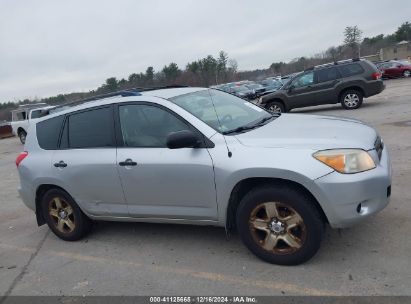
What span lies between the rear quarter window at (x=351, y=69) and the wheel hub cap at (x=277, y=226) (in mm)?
12669

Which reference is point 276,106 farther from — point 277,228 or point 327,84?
point 277,228

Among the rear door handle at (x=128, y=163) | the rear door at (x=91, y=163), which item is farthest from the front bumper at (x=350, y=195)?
the rear door at (x=91, y=163)

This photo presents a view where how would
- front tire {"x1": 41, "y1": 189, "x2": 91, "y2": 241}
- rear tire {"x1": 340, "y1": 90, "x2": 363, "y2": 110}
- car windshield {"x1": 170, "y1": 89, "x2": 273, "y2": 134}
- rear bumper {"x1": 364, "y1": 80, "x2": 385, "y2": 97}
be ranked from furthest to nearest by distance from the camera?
1. rear tire {"x1": 340, "y1": 90, "x2": 363, "y2": 110}
2. rear bumper {"x1": 364, "y1": 80, "x2": 385, "y2": 97}
3. front tire {"x1": 41, "y1": 189, "x2": 91, "y2": 241}
4. car windshield {"x1": 170, "y1": 89, "x2": 273, "y2": 134}

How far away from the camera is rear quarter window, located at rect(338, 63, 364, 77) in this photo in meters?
15.1

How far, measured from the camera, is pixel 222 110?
4711 millimetres

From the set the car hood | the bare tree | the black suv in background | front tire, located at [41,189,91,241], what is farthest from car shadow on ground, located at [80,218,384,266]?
the bare tree

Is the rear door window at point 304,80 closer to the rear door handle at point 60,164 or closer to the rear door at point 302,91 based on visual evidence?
the rear door at point 302,91

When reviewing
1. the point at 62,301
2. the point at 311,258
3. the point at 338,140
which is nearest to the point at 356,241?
the point at 311,258

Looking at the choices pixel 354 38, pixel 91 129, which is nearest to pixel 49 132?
pixel 91 129

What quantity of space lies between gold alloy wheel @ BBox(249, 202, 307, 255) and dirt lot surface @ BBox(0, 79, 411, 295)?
207 mm

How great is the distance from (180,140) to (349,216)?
1633mm

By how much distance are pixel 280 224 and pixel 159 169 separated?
4.33 feet

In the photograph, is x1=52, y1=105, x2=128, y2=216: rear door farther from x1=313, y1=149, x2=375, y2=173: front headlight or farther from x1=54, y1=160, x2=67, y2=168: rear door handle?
x1=313, y1=149, x2=375, y2=173: front headlight

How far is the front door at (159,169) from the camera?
4109 millimetres
